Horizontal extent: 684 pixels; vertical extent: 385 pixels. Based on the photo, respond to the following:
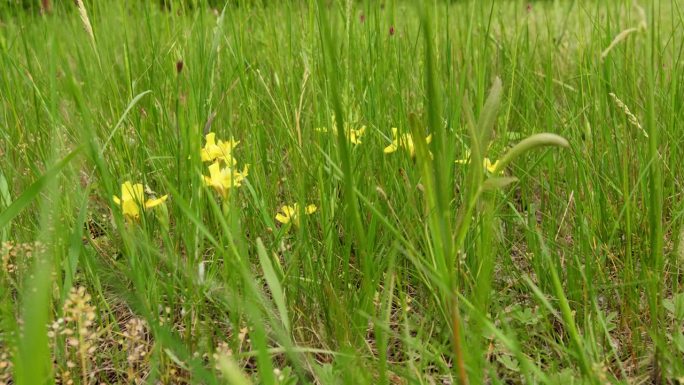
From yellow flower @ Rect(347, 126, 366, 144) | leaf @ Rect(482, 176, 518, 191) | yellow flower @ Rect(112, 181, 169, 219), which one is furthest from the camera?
yellow flower @ Rect(347, 126, 366, 144)

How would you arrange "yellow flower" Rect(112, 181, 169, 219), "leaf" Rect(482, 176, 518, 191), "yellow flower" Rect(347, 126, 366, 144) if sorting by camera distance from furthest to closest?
"yellow flower" Rect(347, 126, 366, 144)
"yellow flower" Rect(112, 181, 169, 219)
"leaf" Rect(482, 176, 518, 191)

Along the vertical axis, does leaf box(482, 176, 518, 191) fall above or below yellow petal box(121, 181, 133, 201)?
above

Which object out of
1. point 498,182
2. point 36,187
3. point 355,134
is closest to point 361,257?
point 498,182

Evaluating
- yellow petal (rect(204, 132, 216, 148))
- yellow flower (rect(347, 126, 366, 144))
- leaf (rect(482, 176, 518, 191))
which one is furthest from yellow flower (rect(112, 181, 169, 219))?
leaf (rect(482, 176, 518, 191))

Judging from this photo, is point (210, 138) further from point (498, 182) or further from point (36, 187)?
point (498, 182)

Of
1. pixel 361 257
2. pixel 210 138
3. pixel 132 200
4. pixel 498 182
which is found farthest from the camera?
pixel 210 138

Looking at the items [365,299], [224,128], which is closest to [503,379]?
[365,299]

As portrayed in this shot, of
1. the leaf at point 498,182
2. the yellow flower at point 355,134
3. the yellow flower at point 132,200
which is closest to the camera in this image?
the leaf at point 498,182

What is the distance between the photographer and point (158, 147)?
1.35 m

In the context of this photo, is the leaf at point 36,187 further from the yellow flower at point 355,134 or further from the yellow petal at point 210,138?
the yellow flower at point 355,134

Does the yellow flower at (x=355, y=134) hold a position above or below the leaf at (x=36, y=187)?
below

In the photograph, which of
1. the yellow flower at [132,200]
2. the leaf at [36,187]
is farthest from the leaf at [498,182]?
the yellow flower at [132,200]

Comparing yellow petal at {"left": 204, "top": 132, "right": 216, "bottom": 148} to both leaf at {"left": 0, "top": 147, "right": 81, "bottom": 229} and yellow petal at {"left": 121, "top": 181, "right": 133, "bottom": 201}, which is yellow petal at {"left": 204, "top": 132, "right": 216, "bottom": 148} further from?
leaf at {"left": 0, "top": 147, "right": 81, "bottom": 229}

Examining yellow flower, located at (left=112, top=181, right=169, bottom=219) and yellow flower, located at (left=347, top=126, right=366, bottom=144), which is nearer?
yellow flower, located at (left=112, top=181, right=169, bottom=219)
